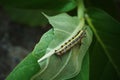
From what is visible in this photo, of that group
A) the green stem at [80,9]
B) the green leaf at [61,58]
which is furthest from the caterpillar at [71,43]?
the green stem at [80,9]

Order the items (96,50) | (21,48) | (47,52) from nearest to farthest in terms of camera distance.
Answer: (47,52), (96,50), (21,48)

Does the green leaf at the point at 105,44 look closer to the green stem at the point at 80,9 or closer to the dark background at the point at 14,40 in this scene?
the green stem at the point at 80,9

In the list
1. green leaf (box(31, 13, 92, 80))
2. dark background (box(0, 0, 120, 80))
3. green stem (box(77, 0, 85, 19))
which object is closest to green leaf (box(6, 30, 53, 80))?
green leaf (box(31, 13, 92, 80))

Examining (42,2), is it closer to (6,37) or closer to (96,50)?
(96,50)

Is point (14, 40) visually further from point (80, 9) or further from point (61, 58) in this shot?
point (61, 58)

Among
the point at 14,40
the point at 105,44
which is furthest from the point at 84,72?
the point at 14,40

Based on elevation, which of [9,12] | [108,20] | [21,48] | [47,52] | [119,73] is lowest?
[21,48]

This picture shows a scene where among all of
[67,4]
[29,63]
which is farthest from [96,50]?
[29,63]
